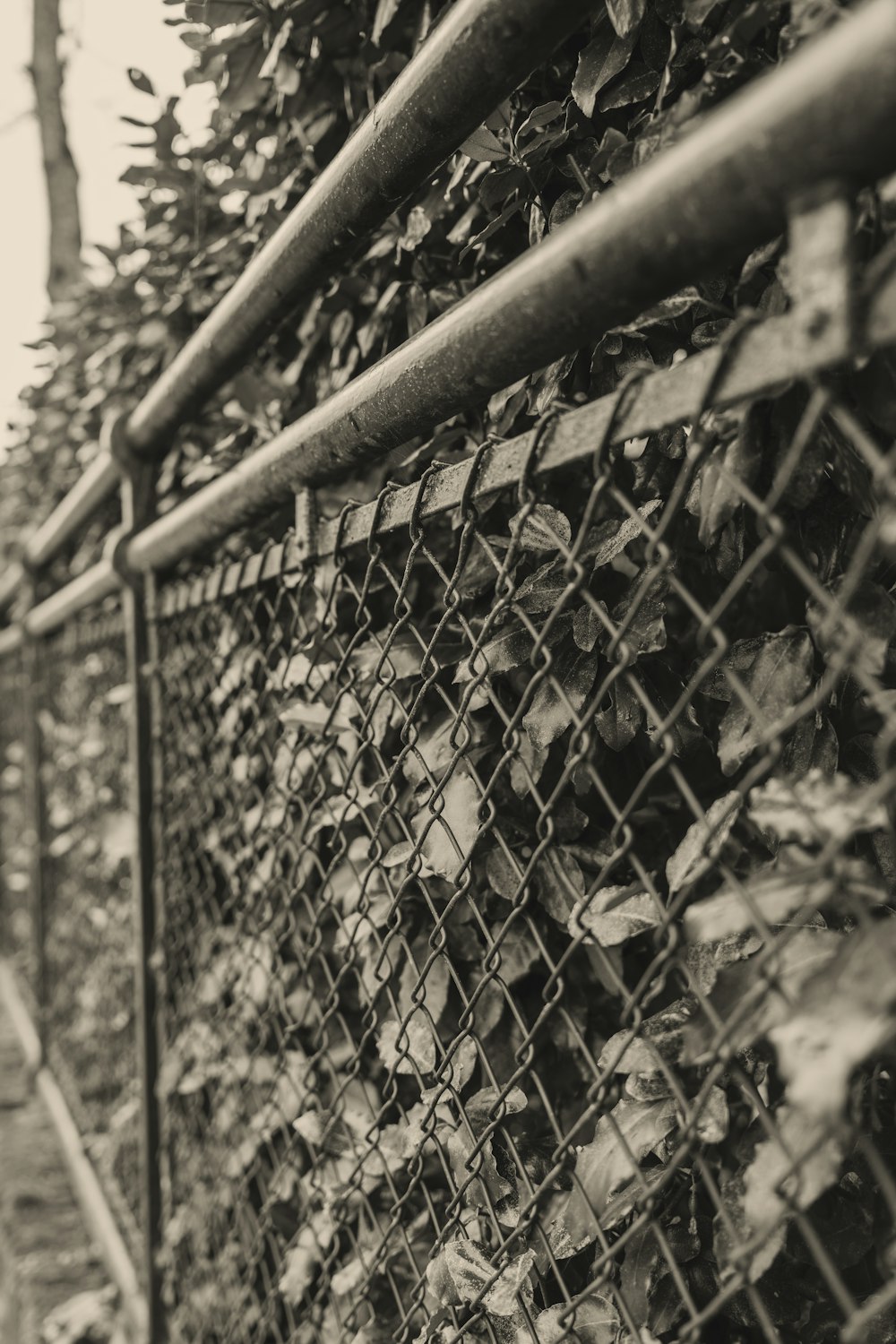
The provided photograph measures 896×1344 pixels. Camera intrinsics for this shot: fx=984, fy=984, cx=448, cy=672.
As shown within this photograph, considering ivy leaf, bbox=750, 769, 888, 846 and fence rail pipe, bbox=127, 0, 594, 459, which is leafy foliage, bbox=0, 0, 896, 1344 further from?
fence rail pipe, bbox=127, 0, 594, 459

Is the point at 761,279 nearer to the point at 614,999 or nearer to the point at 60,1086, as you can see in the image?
the point at 614,999

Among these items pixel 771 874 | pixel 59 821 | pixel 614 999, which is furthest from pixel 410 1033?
pixel 59 821

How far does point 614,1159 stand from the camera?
0.97 metres

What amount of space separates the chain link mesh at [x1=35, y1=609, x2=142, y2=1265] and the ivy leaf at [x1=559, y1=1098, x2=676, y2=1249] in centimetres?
170

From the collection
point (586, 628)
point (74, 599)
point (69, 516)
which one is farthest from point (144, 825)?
point (586, 628)

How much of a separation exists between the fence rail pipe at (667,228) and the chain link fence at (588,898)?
8 cm

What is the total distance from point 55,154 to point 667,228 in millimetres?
7317

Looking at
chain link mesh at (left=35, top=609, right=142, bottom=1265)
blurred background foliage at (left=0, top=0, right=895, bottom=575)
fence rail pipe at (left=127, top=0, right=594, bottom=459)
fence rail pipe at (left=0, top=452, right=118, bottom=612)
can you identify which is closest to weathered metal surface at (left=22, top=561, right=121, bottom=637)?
chain link mesh at (left=35, top=609, right=142, bottom=1265)

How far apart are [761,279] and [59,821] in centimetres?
367

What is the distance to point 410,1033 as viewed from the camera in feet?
4.42

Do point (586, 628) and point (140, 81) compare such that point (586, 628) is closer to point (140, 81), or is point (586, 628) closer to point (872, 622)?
point (872, 622)

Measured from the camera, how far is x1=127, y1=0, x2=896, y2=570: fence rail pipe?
54cm

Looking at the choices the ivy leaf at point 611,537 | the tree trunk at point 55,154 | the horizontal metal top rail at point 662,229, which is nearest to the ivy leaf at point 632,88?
the horizontal metal top rail at point 662,229

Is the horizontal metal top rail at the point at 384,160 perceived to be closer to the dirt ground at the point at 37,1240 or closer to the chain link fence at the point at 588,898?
the chain link fence at the point at 588,898
